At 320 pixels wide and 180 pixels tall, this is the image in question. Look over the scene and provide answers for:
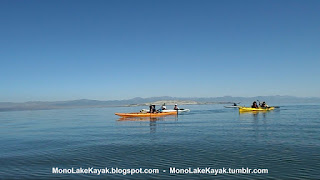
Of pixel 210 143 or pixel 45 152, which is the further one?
pixel 210 143

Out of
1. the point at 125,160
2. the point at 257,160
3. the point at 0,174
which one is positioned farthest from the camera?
the point at 125,160

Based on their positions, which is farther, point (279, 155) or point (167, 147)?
point (167, 147)

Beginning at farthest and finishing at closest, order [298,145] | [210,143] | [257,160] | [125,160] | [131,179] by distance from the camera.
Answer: [210,143], [298,145], [125,160], [257,160], [131,179]

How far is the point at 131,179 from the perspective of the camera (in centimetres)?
1359

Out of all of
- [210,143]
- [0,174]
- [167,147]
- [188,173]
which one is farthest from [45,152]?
[210,143]

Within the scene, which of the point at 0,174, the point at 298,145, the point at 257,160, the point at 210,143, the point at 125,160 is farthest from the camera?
the point at 210,143

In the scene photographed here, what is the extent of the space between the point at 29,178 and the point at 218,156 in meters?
12.2

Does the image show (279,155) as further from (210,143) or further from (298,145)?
(210,143)

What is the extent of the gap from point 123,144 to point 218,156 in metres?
9.63

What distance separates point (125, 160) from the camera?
17453 millimetres

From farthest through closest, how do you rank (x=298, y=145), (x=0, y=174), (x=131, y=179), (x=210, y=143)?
(x=210, y=143) < (x=298, y=145) < (x=0, y=174) < (x=131, y=179)

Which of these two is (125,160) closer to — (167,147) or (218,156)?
(167,147)

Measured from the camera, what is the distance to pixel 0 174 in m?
14.8

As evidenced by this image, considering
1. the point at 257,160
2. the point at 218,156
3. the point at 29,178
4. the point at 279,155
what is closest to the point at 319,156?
the point at 279,155
